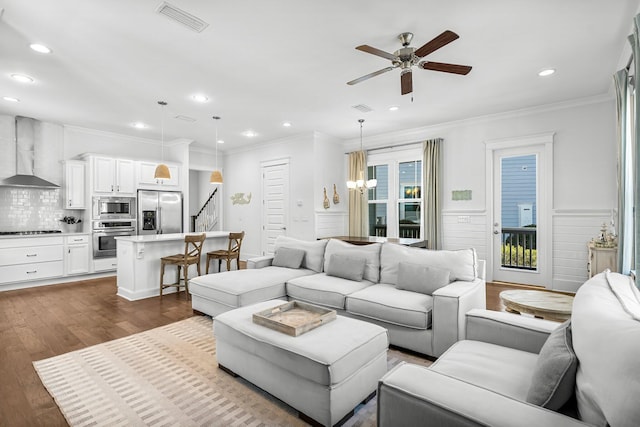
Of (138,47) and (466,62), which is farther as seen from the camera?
(466,62)

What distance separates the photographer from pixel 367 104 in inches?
195

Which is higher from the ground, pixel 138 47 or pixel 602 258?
pixel 138 47

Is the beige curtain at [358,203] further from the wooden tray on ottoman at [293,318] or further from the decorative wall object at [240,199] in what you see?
the wooden tray on ottoman at [293,318]

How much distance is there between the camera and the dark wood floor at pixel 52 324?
82.8 inches

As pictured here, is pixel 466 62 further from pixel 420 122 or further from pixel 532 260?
pixel 532 260

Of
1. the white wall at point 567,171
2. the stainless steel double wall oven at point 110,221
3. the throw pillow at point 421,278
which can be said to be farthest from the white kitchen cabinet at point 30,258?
the white wall at point 567,171

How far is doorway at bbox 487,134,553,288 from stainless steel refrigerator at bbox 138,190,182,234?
21.2 ft

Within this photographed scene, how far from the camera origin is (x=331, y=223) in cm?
707

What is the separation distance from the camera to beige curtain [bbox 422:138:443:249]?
5.98 metres

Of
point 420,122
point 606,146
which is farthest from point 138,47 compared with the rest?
point 606,146

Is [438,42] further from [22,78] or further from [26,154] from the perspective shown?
[26,154]

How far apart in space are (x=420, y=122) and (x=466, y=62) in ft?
7.89

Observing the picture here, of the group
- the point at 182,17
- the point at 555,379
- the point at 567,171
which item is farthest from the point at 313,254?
the point at 567,171

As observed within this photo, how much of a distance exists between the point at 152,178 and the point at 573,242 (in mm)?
7904
